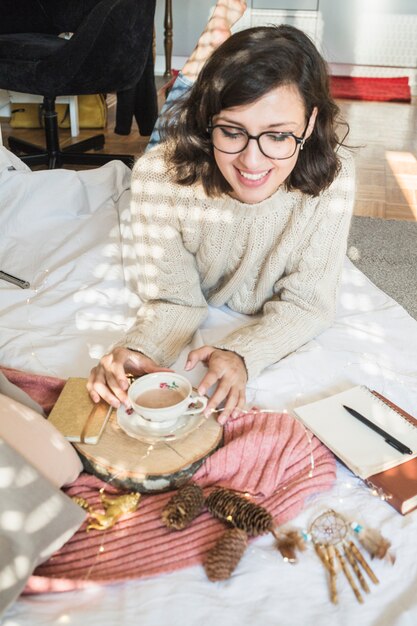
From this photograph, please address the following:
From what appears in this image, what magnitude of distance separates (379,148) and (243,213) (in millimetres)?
2226

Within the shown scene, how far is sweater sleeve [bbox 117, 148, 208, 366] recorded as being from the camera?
1210mm

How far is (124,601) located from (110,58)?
1931 millimetres

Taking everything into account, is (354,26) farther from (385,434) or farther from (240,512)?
(240,512)

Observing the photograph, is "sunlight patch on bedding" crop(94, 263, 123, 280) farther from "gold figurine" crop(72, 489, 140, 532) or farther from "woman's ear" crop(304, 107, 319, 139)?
"gold figurine" crop(72, 489, 140, 532)

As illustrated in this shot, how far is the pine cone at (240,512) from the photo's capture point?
2.60 feet

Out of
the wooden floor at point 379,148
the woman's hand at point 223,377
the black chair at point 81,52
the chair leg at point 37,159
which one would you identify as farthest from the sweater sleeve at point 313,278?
the chair leg at point 37,159

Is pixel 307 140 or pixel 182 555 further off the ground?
pixel 307 140

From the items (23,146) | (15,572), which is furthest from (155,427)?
(23,146)

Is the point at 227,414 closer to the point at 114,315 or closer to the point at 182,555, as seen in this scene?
the point at 182,555

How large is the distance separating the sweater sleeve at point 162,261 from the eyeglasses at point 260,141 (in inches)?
8.5

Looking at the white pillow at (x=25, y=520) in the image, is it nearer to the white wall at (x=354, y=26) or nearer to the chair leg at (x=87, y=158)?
the chair leg at (x=87, y=158)

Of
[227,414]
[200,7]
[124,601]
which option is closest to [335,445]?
[227,414]

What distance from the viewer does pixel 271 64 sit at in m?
0.98

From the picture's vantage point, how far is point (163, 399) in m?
0.89
